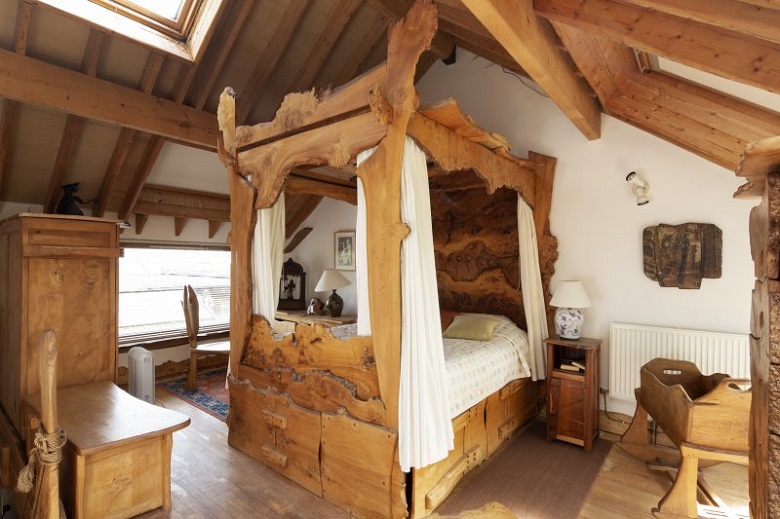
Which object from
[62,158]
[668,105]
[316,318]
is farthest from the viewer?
[316,318]

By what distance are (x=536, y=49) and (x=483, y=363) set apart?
2088mm


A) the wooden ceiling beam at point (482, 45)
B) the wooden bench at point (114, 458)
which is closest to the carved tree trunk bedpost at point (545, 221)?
the wooden ceiling beam at point (482, 45)

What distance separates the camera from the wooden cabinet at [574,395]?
3.22 metres

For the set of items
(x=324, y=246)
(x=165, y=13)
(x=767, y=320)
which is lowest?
(x=767, y=320)

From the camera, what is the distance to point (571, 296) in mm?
3377

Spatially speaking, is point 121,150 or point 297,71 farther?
point 297,71

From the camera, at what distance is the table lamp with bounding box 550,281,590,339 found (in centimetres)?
336

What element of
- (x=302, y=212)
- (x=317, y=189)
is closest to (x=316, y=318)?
(x=302, y=212)

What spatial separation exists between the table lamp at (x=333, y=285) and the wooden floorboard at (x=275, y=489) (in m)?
2.38

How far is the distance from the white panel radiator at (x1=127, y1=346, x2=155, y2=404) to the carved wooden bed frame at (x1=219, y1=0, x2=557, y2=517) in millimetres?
741

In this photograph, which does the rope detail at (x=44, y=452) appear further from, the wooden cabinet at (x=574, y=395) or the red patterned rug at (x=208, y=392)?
the wooden cabinet at (x=574, y=395)

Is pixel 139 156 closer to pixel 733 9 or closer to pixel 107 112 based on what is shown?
pixel 107 112

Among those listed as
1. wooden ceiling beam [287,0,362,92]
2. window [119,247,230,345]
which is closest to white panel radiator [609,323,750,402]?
wooden ceiling beam [287,0,362,92]

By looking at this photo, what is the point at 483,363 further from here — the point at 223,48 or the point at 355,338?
the point at 223,48
